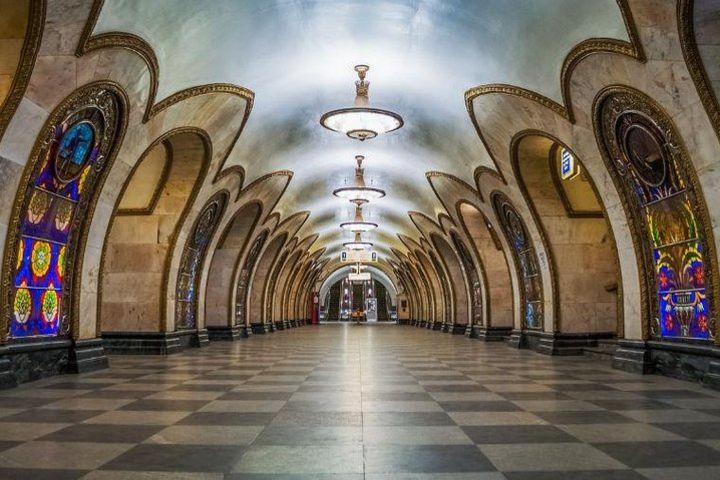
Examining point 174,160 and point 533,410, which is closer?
point 533,410

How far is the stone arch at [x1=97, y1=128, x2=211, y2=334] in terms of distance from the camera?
41.1 feet

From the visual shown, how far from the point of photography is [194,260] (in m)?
14.8

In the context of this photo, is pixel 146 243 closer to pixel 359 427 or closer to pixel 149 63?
pixel 149 63

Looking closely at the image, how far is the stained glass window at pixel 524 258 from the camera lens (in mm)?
13853

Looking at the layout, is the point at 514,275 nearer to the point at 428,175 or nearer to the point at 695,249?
the point at 428,175

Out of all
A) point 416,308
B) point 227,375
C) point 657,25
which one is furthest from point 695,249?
point 416,308

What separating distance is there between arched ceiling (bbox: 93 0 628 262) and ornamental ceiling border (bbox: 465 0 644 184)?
105 mm

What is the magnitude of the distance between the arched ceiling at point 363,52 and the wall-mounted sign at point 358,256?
19.6 metres

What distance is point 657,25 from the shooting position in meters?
6.73

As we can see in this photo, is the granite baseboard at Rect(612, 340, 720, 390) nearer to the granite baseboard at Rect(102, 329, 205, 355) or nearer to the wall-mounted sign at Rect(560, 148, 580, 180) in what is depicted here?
the wall-mounted sign at Rect(560, 148, 580, 180)

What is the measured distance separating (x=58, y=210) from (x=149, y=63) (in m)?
2.23

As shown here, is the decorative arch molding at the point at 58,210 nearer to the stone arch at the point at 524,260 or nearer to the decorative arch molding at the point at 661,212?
the decorative arch molding at the point at 661,212

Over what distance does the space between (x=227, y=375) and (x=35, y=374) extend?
2.31 metres

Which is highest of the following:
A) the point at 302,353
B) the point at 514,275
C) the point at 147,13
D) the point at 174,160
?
the point at 147,13
